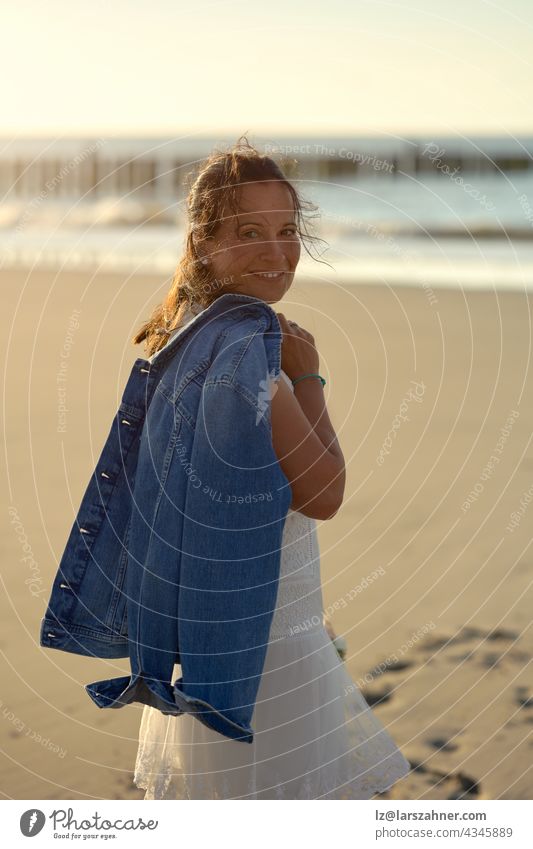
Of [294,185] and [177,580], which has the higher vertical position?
[294,185]

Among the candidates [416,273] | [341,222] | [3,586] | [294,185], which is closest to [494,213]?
[341,222]

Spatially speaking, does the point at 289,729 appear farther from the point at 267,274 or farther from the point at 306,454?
the point at 267,274

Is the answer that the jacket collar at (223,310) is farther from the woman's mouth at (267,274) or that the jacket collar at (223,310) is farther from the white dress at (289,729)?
the white dress at (289,729)

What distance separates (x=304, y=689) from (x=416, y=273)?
1434 cm

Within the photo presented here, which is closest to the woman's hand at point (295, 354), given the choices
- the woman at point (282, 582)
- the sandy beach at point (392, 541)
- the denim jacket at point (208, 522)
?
the woman at point (282, 582)

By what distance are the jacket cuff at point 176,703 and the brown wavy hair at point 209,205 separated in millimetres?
720

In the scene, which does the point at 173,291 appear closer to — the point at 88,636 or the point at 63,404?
the point at 88,636

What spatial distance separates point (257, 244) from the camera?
2236mm

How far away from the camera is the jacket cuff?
219 cm

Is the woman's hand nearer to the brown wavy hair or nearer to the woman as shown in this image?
the woman

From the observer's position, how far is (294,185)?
2418 millimetres

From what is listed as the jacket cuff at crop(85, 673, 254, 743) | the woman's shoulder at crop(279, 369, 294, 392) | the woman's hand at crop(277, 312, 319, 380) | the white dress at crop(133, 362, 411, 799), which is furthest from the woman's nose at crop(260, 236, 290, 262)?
the jacket cuff at crop(85, 673, 254, 743)
